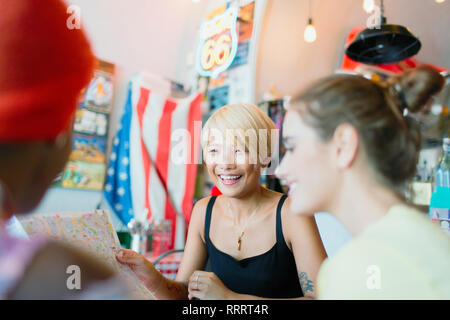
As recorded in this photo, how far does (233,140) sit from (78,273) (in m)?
0.71

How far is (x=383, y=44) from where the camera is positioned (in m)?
2.31

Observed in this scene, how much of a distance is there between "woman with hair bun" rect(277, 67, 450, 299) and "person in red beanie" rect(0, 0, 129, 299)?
312 millimetres

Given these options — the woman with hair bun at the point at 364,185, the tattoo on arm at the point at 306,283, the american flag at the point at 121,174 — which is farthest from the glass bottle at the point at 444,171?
the american flag at the point at 121,174

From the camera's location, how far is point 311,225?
97 centimetres

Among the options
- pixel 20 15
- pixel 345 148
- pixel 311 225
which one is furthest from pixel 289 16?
pixel 20 15

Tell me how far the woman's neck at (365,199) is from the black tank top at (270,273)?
1.61ft

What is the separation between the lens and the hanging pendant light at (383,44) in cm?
208

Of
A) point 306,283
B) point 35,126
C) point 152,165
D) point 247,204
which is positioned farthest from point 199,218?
point 152,165

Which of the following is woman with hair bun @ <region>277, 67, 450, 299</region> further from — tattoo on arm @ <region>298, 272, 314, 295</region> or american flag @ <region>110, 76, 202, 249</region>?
american flag @ <region>110, 76, 202, 249</region>

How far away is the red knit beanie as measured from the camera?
1.16ft

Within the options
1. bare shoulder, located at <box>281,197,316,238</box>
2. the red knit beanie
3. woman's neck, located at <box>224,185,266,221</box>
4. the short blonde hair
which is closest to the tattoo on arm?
bare shoulder, located at <box>281,197,316,238</box>

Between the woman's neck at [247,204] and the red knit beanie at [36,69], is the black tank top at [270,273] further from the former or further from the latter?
the red knit beanie at [36,69]

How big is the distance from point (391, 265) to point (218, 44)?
1.20 meters
